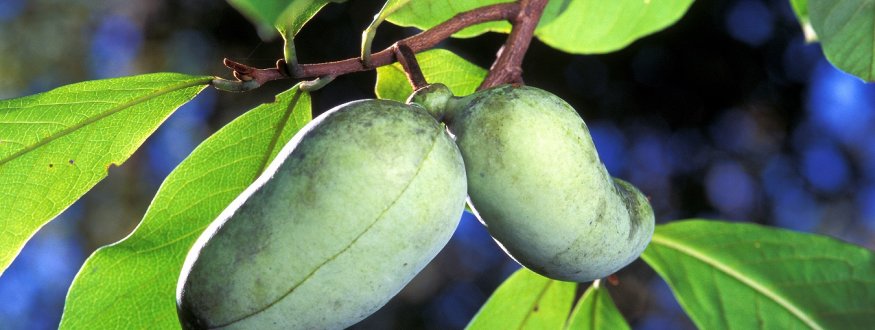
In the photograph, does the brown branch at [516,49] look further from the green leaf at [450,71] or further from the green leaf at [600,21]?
the green leaf at [600,21]

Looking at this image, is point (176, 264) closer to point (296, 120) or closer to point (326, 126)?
point (296, 120)

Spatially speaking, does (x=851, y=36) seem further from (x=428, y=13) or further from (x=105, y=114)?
(x=105, y=114)

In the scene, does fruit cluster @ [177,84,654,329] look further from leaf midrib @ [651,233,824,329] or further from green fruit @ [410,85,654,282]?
leaf midrib @ [651,233,824,329]

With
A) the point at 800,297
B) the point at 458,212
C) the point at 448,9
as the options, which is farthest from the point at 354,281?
the point at 800,297

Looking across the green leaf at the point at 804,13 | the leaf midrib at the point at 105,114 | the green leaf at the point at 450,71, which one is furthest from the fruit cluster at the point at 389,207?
the green leaf at the point at 804,13

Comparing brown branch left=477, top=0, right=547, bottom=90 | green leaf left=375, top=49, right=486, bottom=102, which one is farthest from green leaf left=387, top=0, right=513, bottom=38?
brown branch left=477, top=0, right=547, bottom=90
